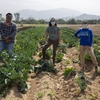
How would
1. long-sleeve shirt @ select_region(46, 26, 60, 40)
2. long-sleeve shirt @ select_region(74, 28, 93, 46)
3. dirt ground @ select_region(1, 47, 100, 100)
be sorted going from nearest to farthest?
dirt ground @ select_region(1, 47, 100, 100) < long-sleeve shirt @ select_region(74, 28, 93, 46) < long-sleeve shirt @ select_region(46, 26, 60, 40)

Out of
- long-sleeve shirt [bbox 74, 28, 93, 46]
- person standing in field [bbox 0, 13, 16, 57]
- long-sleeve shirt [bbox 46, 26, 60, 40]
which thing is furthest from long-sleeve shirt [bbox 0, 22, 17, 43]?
long-sleeve shirt [bbox 74, 28, 93, 46]

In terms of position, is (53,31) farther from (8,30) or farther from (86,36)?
(8,30)

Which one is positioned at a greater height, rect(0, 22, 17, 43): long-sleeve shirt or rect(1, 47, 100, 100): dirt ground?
rect(0, 22, 17, 43): long-sleeve shirt

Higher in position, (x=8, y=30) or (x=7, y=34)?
(x=8, y=30)

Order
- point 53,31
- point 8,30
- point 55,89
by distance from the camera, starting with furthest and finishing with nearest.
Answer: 1. point 53,31
2. point 8,30
3. point 55,89

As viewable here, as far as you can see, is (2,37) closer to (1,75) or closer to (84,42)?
(1,75)

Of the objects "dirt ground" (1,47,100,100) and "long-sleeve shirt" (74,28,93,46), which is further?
"long-sleeve shirt" (74,28,93,46)

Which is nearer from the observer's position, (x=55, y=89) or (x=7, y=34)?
(x=55, y=89)

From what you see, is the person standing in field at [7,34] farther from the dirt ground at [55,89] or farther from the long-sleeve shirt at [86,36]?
the long-sleeve shirt at [86,36]

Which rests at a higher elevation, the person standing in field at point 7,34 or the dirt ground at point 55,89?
the person standing in field at point 7,34

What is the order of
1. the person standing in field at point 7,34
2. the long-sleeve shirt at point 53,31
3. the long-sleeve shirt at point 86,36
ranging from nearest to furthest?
the person standing in field at point 7,34, the long-sleeve shirt at point 86,36, the long-sleeve shirt at point 53,31

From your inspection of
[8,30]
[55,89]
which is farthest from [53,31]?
[55,89]

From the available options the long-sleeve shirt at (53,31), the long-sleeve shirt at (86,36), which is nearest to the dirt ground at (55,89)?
the long-sleeve shirt at (86,36)

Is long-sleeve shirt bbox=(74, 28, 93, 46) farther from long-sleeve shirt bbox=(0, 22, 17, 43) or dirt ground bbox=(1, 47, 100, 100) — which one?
long-sleeve shirt bbox=(0, 22, 17, 43)
